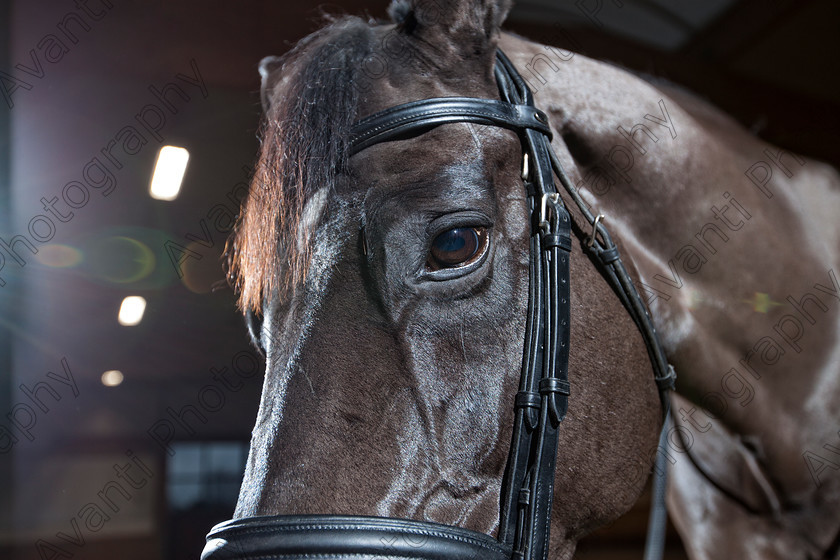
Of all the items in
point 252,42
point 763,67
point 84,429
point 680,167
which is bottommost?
point 84,429

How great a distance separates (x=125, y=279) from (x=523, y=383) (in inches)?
33.9

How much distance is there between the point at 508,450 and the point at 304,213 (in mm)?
368

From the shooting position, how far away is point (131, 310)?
114 centimetres

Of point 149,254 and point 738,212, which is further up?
point 738,212

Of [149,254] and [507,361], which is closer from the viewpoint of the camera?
[507,361]

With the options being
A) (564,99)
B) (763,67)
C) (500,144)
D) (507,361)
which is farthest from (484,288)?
(763,67)

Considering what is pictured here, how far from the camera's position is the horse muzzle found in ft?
1.71

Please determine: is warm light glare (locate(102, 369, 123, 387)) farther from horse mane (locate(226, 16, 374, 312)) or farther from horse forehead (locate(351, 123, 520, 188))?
horse forehead (locate(351, 123, 520, 188))

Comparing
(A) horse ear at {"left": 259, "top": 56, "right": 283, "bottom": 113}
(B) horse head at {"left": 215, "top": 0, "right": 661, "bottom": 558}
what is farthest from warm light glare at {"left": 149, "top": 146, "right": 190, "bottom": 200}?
(B) horse head at {"left": 215, "top": 0, "right": 661, "bottom": 558}

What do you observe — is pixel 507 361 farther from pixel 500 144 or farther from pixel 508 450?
pixel 500 144

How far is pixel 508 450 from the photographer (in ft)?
2.11

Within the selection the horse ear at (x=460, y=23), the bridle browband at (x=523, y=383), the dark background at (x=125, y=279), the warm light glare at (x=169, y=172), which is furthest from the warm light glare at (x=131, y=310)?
the horse ear at (x=460, y=23)

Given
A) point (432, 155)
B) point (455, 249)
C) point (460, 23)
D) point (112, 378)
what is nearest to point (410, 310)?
point (455, 249)

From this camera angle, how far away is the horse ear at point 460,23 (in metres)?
0.76
